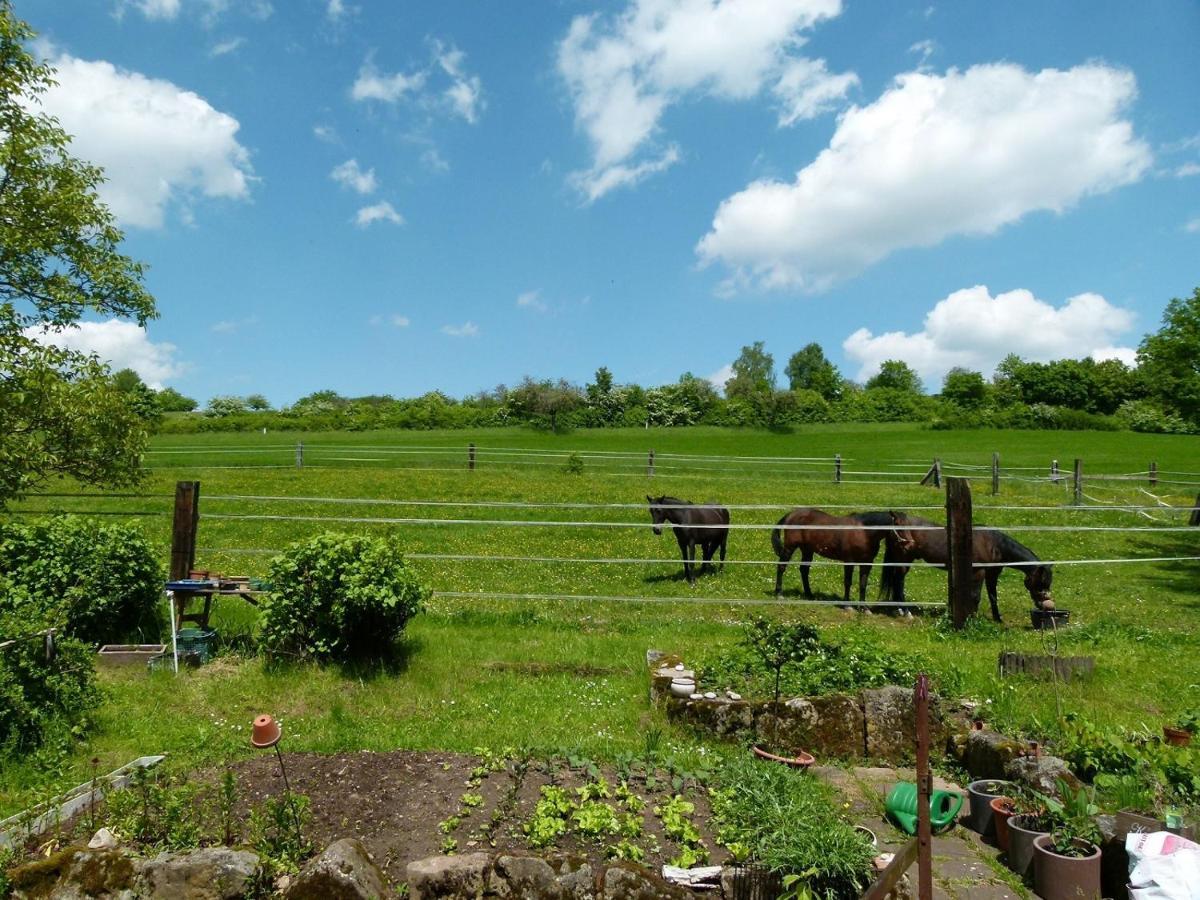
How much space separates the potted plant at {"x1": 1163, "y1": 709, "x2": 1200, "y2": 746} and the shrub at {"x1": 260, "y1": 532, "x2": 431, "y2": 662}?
5909 mm

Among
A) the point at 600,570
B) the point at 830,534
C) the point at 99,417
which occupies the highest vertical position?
the point at 99,417

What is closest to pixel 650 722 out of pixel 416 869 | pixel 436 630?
pixel 416 869

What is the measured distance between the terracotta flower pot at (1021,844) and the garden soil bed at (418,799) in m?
1.68

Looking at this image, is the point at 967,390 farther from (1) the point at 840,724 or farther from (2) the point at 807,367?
(1) the point at 840,724

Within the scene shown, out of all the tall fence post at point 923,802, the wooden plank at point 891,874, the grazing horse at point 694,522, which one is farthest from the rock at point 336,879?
the grazing horse at point 694,522

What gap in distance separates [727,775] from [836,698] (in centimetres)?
141

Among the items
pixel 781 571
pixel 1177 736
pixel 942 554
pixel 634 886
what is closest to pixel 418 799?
pixel 634 886

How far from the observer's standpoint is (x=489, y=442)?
42.0 metres

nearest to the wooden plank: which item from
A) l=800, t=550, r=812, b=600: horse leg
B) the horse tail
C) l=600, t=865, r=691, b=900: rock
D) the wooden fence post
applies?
l=600, t=865, r=691, b=900: rock

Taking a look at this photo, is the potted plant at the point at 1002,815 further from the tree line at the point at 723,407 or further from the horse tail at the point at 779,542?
the tree line at the point at 723,407

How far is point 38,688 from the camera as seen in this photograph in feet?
18.2

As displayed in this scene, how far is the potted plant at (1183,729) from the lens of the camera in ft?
17.4

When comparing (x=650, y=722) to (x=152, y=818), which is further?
(x=650, y=722)

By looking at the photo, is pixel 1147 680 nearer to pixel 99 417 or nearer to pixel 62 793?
pixel 62 793
